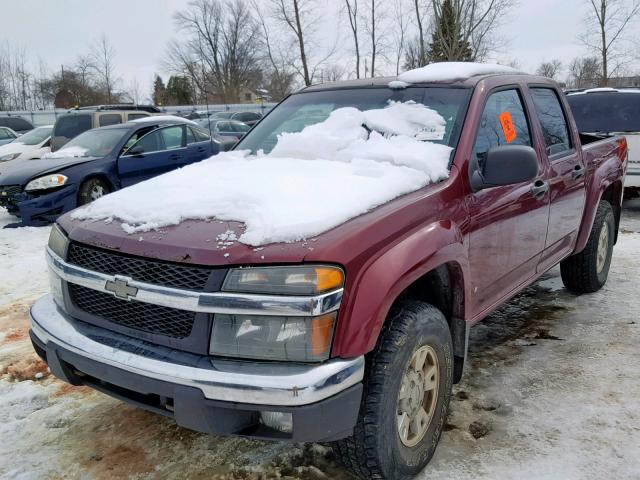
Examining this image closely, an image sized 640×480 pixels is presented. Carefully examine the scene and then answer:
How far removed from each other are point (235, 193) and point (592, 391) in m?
2.30

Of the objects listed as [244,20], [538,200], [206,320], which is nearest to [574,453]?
[538,200]

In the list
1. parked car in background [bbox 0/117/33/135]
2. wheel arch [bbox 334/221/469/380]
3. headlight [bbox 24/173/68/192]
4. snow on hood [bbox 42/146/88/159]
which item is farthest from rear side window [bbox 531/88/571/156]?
parked car in background [bbox 0/117/33/135]

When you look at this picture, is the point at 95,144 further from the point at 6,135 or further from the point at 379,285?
the point at 6,135

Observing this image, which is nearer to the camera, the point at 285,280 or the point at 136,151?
the point at 285,280

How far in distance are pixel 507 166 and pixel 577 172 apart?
1.52 metres

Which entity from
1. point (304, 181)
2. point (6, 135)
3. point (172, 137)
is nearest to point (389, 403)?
point (304, 181)

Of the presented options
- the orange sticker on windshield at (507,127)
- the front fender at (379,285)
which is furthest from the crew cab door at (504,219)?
the front fender at (379,285)

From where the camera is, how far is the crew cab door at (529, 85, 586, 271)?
365 cm

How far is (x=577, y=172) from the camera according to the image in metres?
3.94

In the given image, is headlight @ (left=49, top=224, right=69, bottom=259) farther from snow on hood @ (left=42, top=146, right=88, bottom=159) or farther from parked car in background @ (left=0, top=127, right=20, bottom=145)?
parked car in background @ (left=0, top=127, right=20, bottom=145)

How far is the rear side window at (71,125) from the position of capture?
11711 mm

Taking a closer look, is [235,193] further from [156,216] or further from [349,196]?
[349,196]

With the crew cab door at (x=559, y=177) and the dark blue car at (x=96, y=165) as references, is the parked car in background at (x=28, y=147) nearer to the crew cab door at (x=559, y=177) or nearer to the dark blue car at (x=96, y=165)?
the dark blue car at (x=96, y=165)

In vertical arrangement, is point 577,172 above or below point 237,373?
above
